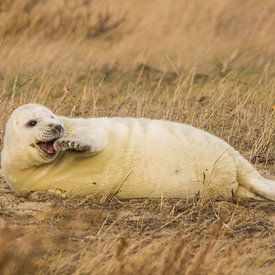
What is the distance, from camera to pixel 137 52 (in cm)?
1291

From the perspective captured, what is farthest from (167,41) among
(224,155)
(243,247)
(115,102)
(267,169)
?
(243,247)

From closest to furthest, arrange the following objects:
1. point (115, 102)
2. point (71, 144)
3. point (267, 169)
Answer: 1. point (71, 144)
2. point (267, 169)
3. point (115, 102)

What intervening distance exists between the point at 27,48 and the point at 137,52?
152 centimetres

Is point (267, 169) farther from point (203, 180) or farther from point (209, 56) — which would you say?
point (209, 56)

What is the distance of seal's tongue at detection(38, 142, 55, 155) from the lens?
6.32 m

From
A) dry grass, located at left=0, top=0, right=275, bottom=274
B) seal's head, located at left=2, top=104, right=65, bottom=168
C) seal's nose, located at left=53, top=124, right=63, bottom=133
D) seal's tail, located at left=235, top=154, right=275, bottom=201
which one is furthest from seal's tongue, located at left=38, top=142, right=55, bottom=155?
seal's tail, located at left=235, top=154, right=275, bottom=201

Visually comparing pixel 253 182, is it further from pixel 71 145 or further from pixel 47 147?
pixel 47 147

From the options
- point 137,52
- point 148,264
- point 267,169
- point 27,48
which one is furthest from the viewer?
point 137,52

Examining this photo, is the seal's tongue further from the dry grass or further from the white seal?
the dry grass

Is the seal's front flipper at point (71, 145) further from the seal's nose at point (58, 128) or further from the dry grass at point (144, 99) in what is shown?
the dry grass at point (144, 99)

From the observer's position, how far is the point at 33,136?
6336 millimetres

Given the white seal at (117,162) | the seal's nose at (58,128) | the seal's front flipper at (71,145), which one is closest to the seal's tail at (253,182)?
the white seal at (117,162)

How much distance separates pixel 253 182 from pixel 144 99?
3.10 meters

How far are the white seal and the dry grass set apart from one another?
0.40 ft
